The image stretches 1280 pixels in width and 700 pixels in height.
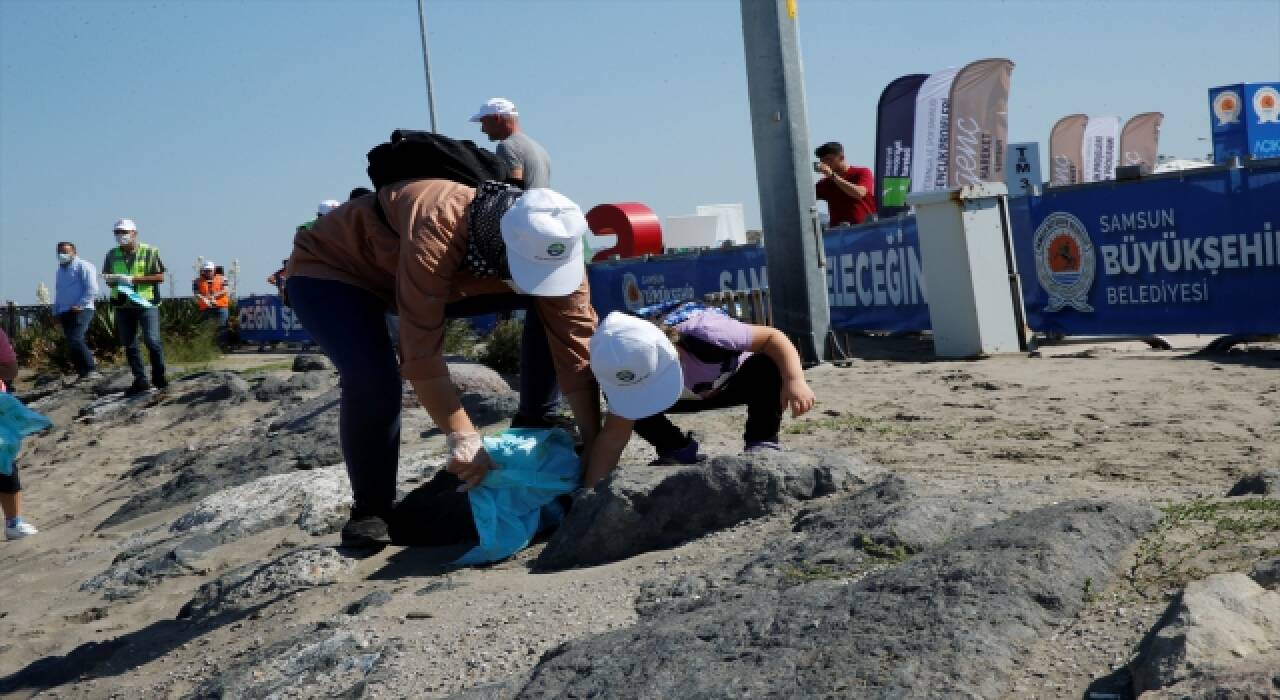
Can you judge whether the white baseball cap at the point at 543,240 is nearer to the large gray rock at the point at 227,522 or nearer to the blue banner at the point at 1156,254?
the large gray rock at the point at 227,522

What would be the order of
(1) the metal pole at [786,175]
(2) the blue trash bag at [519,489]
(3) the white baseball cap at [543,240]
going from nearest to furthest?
(3) the white baseball cap at [543,240] → (2) the blue trash bag at [519,489] → (1) the metal pole at [786,175]

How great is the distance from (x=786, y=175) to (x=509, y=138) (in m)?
2.58

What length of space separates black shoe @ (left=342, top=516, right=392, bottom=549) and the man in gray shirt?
3059 mm

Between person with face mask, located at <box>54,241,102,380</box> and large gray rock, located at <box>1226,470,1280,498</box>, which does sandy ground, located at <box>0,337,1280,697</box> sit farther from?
person with face mask, located at <box>54,241,102,380</box>

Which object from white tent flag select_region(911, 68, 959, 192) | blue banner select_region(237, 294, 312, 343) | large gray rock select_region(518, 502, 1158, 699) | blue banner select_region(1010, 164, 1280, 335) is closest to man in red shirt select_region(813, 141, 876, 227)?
blue banner select_region(1010, 164, 1280, 335)

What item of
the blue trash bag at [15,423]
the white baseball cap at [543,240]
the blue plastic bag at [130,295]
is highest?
the blue plastic bag at [130,295]

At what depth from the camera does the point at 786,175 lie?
9.24 meters

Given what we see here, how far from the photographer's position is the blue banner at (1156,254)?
877 centimetres

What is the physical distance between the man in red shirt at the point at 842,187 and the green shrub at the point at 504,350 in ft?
10.6

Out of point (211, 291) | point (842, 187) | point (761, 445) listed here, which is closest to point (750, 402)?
Answer: point (761, 445)

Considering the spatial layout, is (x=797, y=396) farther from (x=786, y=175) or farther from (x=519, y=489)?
(x=786, y=175)

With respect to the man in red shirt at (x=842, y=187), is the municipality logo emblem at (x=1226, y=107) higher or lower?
higher

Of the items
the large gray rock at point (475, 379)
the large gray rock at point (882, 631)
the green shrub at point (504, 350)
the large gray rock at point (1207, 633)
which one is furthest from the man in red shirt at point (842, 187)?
the large gray rock at point (1207, 633)

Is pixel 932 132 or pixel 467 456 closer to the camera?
pixel 467 456
